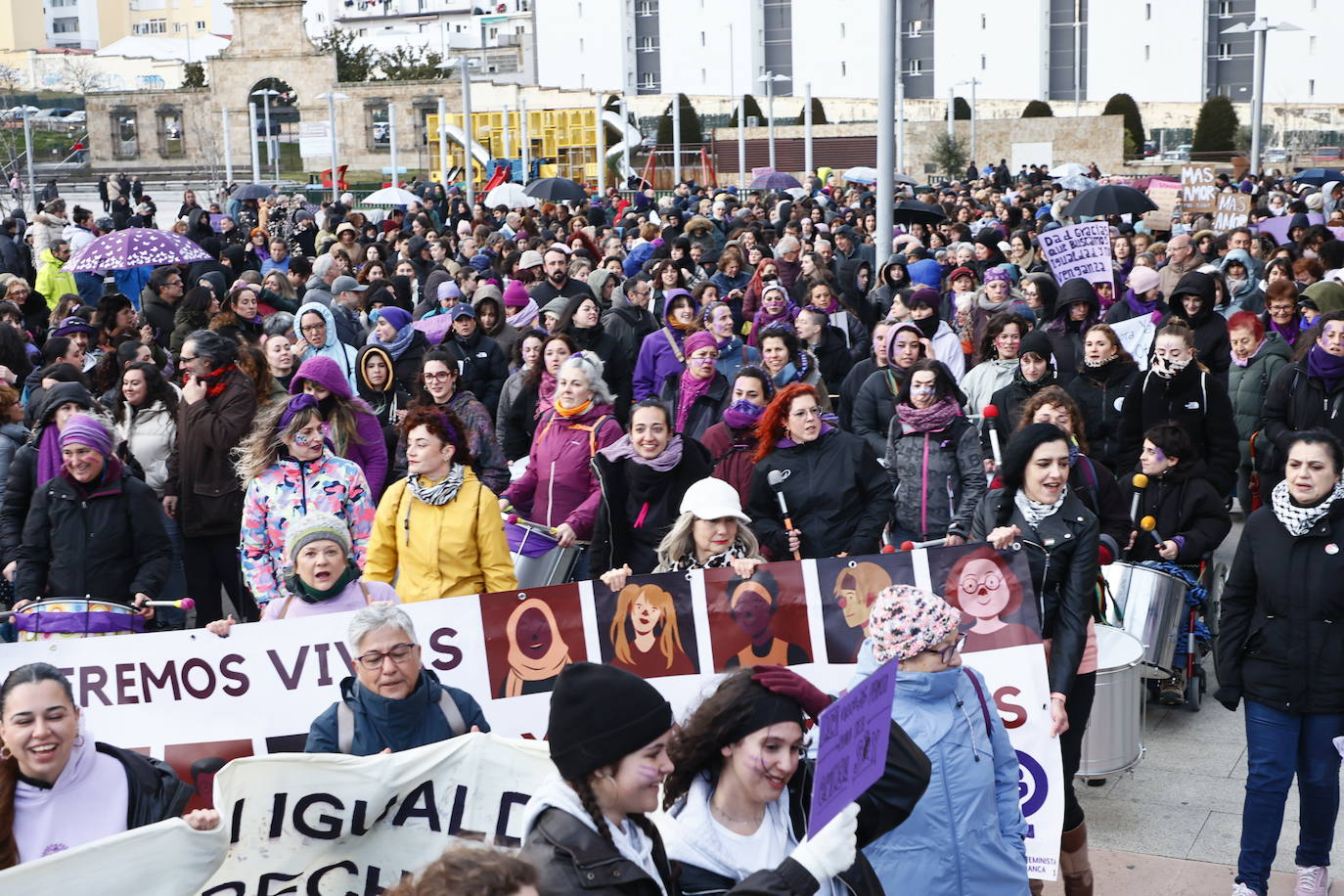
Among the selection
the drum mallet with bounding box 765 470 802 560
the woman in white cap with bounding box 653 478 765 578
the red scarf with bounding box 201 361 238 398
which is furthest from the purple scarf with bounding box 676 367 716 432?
the woman in white cap with bounding box 653 478 765 578

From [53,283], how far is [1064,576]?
13096mm

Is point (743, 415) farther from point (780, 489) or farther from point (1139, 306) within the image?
point (1139, 306)

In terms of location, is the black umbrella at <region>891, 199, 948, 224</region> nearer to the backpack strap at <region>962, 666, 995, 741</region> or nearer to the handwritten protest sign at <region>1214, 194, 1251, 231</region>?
the handwritten protest sign at <region>1214, 194, 1251, 231</region>

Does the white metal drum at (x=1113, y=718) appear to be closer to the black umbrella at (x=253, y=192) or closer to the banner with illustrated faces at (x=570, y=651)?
the banner with illustrated faces at (x=570, y=651)

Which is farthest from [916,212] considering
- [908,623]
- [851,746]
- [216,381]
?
[851,746]

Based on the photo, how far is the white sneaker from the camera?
18.8 ft

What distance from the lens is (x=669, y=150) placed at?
6384 cm

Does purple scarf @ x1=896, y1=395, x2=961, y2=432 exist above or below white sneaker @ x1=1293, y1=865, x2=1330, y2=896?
above

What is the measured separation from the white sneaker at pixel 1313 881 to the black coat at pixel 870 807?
2530 millimetres

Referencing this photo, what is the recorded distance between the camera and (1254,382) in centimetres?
1046

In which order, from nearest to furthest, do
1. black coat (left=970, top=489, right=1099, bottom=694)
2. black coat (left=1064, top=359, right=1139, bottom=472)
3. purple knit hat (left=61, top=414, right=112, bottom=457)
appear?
1. black coat (left=970, top=489, right=1099, bottom=694)
2. purple knit hat (left=61, top=414, right=112, bottom=457)
3. black coat (left=1064, top=359, right=1139, bottom=472)

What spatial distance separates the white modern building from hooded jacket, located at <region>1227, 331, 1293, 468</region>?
64697 mm

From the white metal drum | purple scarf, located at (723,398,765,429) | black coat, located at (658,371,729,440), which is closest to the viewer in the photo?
the white metal drum

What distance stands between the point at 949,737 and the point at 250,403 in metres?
4.83
